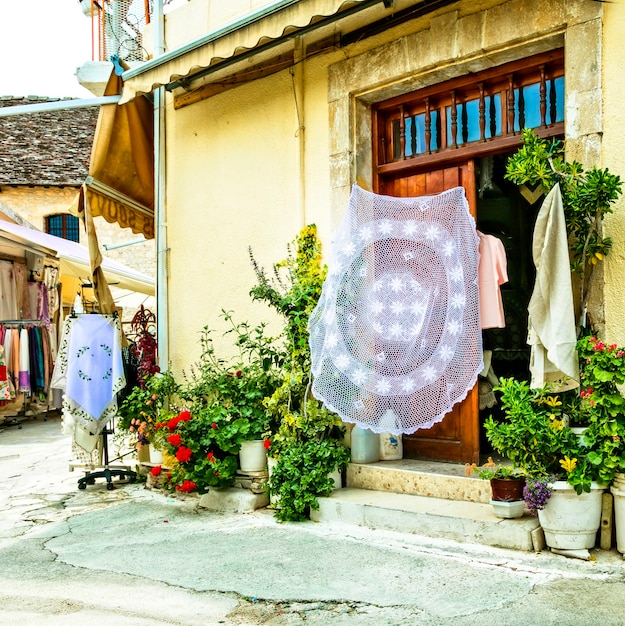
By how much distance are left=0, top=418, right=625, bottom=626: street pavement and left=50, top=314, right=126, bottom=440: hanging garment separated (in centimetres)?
127

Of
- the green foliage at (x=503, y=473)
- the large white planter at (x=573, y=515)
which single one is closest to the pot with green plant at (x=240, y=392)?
the green foliage at (x=503, y=473)

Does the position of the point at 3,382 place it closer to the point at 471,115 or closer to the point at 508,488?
the point at 471,115

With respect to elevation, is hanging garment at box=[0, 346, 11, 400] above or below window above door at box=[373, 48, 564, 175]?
below

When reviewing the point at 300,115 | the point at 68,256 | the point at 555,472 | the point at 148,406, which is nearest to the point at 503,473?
the point at 555,472

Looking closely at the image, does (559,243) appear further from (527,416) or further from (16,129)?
(16,129)

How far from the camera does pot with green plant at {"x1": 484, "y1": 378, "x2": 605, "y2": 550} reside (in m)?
4.11

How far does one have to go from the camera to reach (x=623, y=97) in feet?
14.7

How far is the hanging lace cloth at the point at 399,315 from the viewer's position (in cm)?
464

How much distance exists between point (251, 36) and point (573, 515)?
403 cm

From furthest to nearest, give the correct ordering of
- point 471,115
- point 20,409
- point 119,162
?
point 20,409 < point 119,162 < point 471,115

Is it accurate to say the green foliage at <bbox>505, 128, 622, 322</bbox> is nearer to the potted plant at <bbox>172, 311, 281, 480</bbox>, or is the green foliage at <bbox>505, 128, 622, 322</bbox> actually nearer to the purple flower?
the purple flower

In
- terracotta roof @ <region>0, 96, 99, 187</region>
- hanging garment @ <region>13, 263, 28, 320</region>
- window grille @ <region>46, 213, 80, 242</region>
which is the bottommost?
hanging garment @ <region>13, 263, 28, 320</region>

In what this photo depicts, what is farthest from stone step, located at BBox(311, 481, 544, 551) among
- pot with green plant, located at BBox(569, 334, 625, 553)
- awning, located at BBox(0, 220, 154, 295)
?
awning, located at BBox(0, 220, 154, 295)

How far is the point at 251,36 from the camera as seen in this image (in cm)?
562
